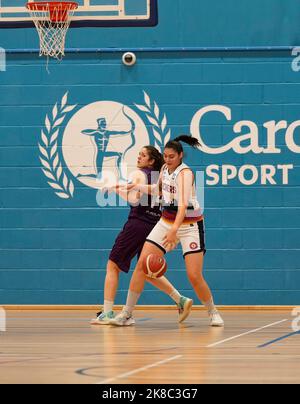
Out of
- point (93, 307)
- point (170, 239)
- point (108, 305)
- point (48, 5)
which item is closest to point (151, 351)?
point (170, 239)

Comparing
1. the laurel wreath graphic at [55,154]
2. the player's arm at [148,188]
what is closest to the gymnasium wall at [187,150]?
the laurel wreath graphic at [55,154]

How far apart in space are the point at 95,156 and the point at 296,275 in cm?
299

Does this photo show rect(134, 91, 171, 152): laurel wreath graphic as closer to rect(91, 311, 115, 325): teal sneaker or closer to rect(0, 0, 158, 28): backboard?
rect(0, 0, 158, 28): backboard

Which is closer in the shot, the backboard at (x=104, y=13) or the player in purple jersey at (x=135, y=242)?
the player in purple jersey at (x=135, y=242)

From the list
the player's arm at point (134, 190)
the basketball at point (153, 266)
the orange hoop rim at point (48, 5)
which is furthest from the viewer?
the orange hoop rim at point (48, 5)

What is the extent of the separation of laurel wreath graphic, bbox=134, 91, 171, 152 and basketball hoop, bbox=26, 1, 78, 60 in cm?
126

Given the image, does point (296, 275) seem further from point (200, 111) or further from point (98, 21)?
point (98, 21)

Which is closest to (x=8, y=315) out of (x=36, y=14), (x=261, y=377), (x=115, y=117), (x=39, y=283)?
(x=39, y=283)

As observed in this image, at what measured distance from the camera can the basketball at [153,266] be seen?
32.1ft

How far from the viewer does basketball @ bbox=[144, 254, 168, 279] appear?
978 cm

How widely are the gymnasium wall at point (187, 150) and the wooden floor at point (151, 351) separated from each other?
0.93 m

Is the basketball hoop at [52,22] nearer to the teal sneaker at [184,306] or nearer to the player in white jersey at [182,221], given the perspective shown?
the player in white jersey at [182,221]

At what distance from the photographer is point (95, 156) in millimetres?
12758

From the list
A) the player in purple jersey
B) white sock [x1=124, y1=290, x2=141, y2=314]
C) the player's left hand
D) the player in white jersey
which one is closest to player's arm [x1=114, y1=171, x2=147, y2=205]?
the player in purple jersey
